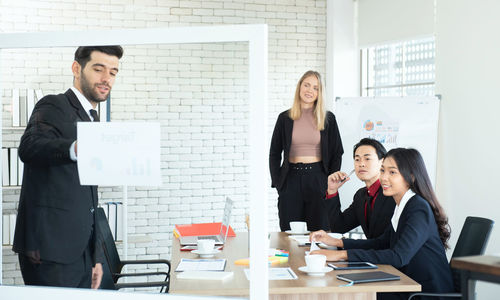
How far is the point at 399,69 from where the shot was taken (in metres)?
5.75

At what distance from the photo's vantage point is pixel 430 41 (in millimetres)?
5250

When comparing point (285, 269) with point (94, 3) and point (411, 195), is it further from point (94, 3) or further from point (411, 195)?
point (94, 3)

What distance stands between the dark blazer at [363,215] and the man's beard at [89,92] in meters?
2.05

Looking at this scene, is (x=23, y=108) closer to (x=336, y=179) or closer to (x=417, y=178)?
(x=417, y=178)

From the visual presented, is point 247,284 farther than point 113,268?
No

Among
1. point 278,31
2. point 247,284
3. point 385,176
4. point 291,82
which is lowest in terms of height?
point 247,284

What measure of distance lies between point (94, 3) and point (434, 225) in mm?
4020

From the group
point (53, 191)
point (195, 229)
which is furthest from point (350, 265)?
point (53, 191)

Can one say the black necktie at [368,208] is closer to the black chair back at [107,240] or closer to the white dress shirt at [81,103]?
the black chair back at [107,240]

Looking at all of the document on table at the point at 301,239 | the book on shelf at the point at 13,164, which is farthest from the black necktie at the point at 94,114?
the document on table at the point at 301,239

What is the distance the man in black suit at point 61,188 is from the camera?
1.52m

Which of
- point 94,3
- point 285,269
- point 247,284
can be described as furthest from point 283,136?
point 247,284

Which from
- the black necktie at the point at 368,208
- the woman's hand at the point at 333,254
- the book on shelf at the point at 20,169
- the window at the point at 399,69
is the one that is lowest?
the woman's hand at the point at 333,254

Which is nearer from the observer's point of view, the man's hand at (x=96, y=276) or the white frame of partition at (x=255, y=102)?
the white frame of partition at (x=255, y=102)
